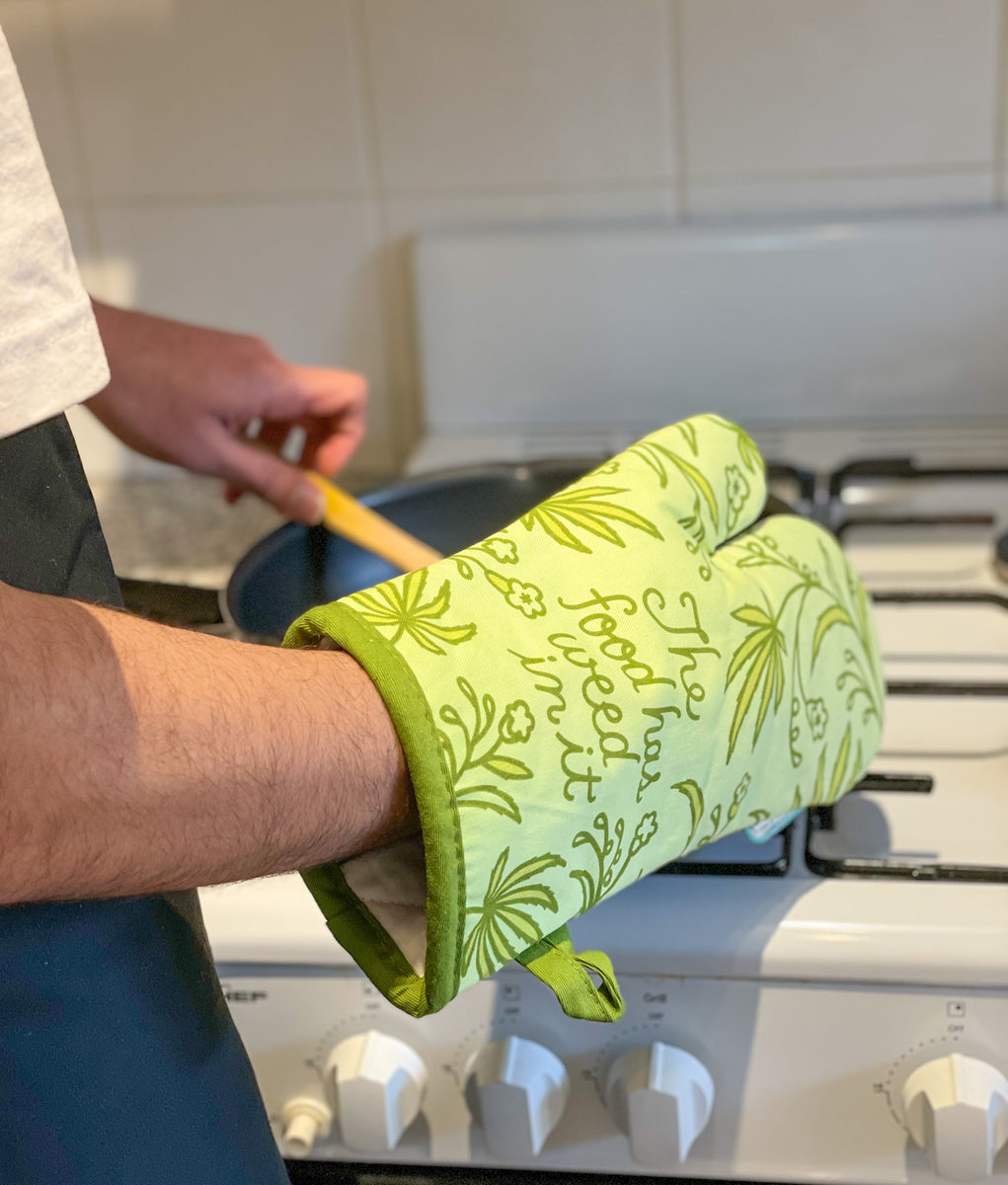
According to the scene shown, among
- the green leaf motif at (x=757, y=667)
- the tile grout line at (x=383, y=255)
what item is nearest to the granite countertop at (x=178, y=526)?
the tile grout line at (x=383, y=255)

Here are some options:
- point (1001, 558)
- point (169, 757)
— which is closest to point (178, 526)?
point (1001, 558)

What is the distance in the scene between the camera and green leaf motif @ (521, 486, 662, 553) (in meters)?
0.40

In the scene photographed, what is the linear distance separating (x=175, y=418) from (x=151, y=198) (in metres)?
0.38

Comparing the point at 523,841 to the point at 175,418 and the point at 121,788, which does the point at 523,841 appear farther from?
the point at 175,418

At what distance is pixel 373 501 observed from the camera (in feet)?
2.44

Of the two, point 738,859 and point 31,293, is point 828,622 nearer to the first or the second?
point 738,859

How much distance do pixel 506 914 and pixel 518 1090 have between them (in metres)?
0.17

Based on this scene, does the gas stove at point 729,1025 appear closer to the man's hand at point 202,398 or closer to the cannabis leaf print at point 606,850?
A: the cannabis leaf print at point 606,850

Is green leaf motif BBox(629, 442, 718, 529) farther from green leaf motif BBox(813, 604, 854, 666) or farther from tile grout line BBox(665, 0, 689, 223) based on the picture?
tile grout line BBox(665, 0, 689, 223)

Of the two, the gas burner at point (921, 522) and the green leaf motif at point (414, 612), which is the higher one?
the green leaf motif at point (414, 612)

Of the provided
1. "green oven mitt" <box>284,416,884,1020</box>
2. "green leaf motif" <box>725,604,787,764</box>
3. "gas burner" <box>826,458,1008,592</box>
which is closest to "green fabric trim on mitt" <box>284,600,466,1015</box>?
"green oven mitt" <box>284,416,884,1020</box>

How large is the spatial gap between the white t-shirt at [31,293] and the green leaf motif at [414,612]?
10 centimetres

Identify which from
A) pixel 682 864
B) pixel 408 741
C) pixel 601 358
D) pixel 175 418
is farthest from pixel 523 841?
pixel 601 358

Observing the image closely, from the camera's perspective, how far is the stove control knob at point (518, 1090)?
49 centimetres
